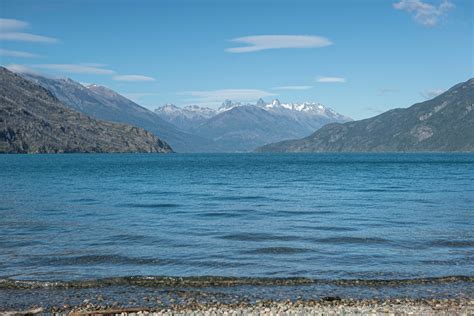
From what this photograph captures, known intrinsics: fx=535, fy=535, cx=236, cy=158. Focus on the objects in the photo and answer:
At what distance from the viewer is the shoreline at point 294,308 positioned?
19.0 metres

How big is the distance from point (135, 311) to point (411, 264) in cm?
1680

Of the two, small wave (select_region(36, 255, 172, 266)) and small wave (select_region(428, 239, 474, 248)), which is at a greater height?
small wave (select_region(428, 239, 474, 248))

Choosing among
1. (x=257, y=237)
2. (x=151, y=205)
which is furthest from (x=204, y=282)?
(x=151, y=205)

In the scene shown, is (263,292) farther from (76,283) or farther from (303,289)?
(76,283)

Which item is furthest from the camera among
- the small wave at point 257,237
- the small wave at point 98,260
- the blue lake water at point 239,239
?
the small wave at point 257,237

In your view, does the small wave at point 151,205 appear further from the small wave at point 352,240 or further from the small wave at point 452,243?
the small wave at point 452,243

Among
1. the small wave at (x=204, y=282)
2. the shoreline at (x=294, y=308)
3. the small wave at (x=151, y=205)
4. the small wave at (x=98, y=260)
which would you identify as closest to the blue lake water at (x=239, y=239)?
the small wave at (x=98, y=260)

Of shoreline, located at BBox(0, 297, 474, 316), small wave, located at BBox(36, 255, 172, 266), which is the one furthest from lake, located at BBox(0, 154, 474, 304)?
shoreline, located at BBox(0, 297, 474, 316)

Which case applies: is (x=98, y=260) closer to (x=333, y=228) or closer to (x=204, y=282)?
(x=204, y=282)

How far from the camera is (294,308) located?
2020 cm

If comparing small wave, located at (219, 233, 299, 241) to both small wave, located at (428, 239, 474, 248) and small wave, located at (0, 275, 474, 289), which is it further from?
small wave, located at (0, 275, 474, 289)

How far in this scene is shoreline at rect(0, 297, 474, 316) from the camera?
19.0 meters

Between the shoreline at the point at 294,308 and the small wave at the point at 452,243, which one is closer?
the shoreline at the point at 294,308

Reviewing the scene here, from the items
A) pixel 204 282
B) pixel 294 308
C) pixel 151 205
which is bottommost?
pixel 151 205
